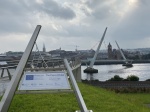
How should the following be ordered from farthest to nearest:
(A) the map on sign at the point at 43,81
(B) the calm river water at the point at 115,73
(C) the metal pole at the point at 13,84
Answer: (B) the calm river water at the point at 115,73 < (A) the map on sign at the point at 43,81 < (C) the metal pole at the point at 13,84

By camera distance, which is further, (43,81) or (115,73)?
(115,73)

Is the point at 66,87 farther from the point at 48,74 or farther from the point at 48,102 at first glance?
the point at 48,102

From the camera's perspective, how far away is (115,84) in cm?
2944

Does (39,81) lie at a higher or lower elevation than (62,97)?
higher

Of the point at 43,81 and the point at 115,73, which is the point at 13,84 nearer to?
the point at 43,81

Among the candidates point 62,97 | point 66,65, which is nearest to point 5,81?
point 62,97

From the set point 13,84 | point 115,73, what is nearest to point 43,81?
point 13,84

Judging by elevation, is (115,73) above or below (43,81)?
below

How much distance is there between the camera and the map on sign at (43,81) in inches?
231

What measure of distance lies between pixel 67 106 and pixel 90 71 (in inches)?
2256

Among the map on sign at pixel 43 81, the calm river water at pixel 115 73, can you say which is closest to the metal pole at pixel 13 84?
the map on sign at pixel 43 81

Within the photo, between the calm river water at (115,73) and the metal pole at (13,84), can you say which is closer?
the metal pole at (13,84)

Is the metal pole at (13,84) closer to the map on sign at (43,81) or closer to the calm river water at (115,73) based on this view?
the map on sign at (43,81)

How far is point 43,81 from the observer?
19.8 ft
